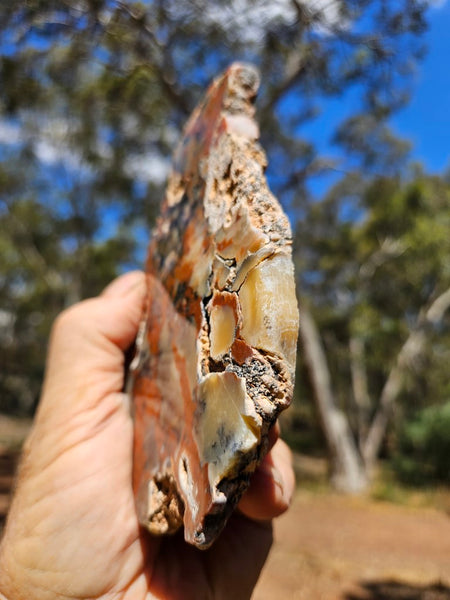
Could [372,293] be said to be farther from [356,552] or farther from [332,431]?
[356,552]

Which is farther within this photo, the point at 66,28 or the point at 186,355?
the point at 66,28

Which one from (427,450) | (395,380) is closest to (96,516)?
(395,380)

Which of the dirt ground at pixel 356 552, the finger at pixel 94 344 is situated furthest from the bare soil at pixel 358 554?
the finger at pixel 94 344

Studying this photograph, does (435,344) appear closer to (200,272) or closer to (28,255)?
(28,255)

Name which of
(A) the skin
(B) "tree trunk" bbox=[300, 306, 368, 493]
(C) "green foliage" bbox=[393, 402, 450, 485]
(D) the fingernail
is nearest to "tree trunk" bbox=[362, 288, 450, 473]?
(B) "tree trunk" bbox=[300, 306, 368, 493]

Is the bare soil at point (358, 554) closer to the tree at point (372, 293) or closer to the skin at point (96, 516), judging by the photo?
the tree at point (372, 293)

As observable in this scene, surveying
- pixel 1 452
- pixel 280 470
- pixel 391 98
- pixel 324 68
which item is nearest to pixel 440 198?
pixel 391 98
